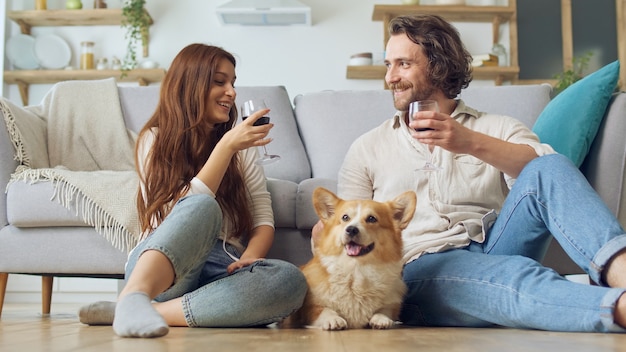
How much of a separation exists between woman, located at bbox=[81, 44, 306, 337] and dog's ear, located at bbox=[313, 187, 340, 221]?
0.19 m

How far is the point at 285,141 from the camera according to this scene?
310 cm

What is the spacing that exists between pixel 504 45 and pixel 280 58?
1.73 m

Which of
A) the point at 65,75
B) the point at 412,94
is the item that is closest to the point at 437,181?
the point at 412,94

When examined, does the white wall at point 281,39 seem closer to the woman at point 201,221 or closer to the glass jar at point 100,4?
the glass jar at point 100,4

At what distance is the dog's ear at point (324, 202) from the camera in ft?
5.65

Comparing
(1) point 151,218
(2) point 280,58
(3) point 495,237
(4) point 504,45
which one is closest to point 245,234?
(1) point 151,218

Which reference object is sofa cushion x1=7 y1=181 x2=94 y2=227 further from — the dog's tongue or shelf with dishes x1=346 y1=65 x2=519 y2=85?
shelf with dishes x1=346 y1=65 x2=519 y2=85

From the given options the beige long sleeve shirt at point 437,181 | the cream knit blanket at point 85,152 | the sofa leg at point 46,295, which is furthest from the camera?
the sofa leg at point 46,295

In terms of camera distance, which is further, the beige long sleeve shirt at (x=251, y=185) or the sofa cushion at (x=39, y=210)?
the sofa cushion at (x=39, y=210)

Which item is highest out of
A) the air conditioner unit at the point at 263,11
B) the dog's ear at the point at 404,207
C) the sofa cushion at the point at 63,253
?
the air conditioner unit at the point at 263,11

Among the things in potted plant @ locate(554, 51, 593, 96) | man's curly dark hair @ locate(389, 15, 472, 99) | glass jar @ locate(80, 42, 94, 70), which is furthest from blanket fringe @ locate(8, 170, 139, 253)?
potted plant @ locate(554, 51, 593, 96)

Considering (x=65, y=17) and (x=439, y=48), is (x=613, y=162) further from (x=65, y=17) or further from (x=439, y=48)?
(x=65, y=17)

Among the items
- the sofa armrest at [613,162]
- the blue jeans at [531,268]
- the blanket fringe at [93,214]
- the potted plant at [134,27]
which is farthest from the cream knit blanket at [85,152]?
the potted plant at [134,27]

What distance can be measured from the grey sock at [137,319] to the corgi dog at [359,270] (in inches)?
18.1
